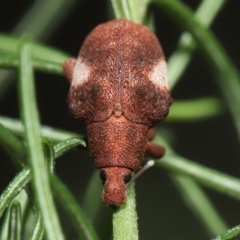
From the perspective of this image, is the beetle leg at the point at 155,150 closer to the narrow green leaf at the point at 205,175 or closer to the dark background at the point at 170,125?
the narrow green leaf at the point at 205,175

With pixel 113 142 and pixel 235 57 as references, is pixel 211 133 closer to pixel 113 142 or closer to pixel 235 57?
pixel 235 57

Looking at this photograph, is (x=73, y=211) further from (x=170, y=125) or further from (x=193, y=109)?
(x=170, y=125)

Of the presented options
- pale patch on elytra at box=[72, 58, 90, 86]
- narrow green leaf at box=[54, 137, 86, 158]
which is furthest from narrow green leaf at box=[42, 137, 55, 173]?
pale patch on elytra at box=[72, 58, 90, 86]

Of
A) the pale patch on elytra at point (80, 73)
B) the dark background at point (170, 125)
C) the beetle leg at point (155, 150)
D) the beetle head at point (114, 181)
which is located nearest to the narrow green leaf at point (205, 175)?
the beetle leg at point (155, 150)

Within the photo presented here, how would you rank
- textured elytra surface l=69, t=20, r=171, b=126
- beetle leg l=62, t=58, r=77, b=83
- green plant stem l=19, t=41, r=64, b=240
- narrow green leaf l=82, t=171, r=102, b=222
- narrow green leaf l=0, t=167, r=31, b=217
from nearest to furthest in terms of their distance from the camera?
1. green plant stem l=19, t=41, r=64, b=240
2. narrow green leaf l=0, t=167, r=31, b=217
3. textured elytra surface l=69, t=20, r=171, b=126
4. beetle leg l=62, t=58, r=77, b=83
5. narrow green leaf l=82, t=171, r=102, b=222

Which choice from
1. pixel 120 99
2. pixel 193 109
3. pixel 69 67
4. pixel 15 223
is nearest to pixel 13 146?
pixel 15 223

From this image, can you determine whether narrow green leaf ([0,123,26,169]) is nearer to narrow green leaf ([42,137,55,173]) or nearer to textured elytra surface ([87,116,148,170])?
narrow green leaf ([42,137,55,173])
